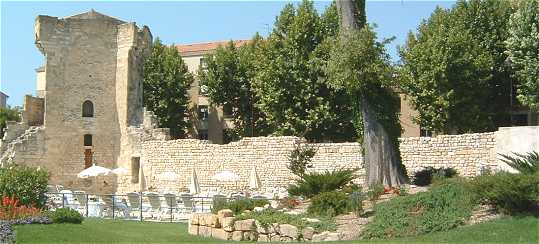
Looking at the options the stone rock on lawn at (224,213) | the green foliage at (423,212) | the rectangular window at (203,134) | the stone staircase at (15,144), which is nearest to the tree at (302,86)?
the stone staircase at (15,144)

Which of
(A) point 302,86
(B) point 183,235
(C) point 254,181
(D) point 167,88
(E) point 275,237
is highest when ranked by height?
(D) point 167,88

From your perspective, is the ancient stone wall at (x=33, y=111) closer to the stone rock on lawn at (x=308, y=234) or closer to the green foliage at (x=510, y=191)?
the stone rock on lawn at (x=308, y=234)

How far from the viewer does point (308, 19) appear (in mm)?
38375

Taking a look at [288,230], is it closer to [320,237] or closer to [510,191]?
[320,237]

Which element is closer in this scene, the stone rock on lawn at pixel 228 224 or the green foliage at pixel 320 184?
the stone rock on lawn at pixel 228 224

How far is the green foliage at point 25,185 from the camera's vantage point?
69.6 ft

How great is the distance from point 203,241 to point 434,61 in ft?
71.0

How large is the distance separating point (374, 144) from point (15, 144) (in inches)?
851

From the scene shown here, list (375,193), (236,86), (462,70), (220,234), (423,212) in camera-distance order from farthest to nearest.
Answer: (236,86) → (462,70) → (375,193) → (220,234) → (423,212)

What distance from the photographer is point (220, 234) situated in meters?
16.8

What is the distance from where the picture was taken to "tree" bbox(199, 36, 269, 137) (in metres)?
45.8

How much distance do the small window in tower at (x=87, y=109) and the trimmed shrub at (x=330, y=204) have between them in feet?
73.2

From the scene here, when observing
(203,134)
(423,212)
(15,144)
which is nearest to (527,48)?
(423,212)

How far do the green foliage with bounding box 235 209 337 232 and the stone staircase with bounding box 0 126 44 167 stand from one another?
2144 cm
